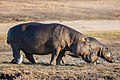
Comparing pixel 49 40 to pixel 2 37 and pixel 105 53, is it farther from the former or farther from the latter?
pixel 2 37

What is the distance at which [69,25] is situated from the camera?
34.2 meters

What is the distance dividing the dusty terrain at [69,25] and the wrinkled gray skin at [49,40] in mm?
428

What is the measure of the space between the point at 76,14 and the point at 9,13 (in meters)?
5.13

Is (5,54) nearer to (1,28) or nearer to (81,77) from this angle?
(81,77)

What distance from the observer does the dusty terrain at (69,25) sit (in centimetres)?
1329

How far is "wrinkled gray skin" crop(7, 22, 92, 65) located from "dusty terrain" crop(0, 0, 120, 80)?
43cm

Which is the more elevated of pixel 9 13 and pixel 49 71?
pixel 49 71

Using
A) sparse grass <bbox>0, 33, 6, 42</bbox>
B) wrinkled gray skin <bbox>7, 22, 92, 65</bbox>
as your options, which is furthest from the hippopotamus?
sparse grass <bbox>0, 33, 6, 42</bbox>

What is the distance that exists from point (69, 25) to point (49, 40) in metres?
19.3

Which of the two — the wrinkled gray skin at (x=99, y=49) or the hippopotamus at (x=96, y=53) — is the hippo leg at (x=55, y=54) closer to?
the hippopotamus at (x=96, y=53)

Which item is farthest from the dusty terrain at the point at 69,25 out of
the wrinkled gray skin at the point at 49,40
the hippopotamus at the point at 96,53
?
the wrinkled gray skin at the point at 49,40

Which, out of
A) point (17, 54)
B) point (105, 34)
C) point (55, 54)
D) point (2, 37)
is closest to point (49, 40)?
point (55, 54)

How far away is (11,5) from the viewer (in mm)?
48375

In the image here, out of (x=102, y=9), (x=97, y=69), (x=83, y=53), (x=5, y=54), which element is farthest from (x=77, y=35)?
(x=102, y=9)
